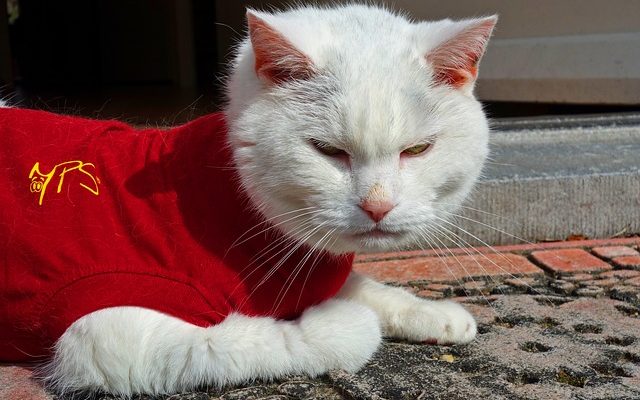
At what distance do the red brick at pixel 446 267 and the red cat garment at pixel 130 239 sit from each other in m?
0.77

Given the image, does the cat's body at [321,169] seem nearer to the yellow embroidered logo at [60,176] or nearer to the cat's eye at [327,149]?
the cat's eye at [327,149]

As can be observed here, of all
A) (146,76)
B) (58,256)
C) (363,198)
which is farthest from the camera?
(146,76)

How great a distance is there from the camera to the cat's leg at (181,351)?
1.58 m

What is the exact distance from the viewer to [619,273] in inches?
100

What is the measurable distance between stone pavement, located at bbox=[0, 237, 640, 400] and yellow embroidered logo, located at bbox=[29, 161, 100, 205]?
45cm

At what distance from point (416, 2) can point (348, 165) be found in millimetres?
3379

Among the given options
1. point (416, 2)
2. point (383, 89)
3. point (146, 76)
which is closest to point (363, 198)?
point (383, 89)

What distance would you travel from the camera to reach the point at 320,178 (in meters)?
1.55

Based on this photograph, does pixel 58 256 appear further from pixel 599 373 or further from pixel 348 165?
pixel 599 373

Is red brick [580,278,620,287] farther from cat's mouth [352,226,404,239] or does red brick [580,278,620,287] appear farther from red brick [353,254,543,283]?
cat's mouth [352,226,404,239]

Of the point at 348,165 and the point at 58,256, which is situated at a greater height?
the point at 348,165

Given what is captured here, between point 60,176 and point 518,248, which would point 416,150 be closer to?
point 60,176

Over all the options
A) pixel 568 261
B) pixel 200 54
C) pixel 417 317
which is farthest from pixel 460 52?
pixel 200 54

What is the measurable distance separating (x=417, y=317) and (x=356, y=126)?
24.2 inches
